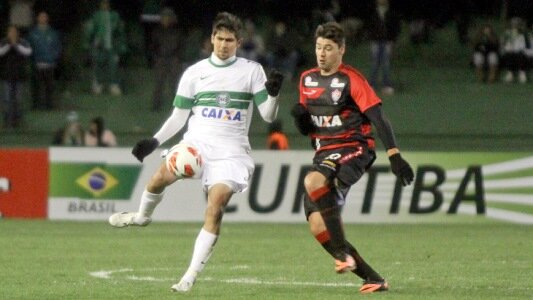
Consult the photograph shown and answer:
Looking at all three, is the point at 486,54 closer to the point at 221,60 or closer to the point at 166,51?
the point at 166,51

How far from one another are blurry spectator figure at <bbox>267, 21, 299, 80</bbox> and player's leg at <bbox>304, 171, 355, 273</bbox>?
1627cm

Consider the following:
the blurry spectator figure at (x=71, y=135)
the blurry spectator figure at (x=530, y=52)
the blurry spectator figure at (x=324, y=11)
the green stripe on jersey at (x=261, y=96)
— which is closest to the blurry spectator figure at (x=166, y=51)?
the blurry spectator figure at (x=71, y=135)

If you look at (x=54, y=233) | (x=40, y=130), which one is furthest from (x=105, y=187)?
(x=40, y=130)

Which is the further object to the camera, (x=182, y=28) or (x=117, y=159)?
(x=182, y=28)

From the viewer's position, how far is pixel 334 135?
400 inches

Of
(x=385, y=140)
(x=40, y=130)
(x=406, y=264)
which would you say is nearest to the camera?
(x=385, y=140)

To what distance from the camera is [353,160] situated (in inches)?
399

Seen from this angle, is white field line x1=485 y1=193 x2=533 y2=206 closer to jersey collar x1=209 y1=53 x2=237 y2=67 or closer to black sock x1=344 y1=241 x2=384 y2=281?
black sock x1=344 y1=241 x2=384 y2=281

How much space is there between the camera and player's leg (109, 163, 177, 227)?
10320mm

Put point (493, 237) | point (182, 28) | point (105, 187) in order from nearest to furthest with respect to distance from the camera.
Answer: point (493, 237), point (105, 187), point (182, 28)

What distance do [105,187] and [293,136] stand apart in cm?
587

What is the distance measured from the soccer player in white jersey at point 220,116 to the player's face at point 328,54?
1.08 ft

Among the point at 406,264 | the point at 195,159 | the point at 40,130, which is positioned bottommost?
the point at 40,130

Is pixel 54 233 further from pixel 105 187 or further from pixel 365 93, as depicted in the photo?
pixel 365 93
